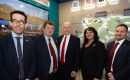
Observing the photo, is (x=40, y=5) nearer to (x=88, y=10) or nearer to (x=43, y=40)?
(x=88, y=10)

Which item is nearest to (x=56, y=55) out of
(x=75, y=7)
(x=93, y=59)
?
(x=93, y=59)

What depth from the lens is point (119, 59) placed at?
10.1 ft

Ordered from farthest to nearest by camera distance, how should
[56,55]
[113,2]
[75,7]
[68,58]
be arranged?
[75,7] → [113,2] → [68,58] → [56,55]

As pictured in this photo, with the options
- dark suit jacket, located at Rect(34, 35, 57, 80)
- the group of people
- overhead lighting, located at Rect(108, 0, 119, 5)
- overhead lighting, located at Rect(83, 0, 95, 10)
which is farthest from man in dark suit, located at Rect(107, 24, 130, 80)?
overhead lighting, located at Rect(83, 0, 95, 10)

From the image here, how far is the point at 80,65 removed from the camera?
12.4 feet

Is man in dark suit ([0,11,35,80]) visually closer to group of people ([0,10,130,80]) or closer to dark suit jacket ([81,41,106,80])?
group of people ([0,10,130,80])

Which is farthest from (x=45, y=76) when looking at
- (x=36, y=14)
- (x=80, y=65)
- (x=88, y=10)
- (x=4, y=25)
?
(x=88, y=10)

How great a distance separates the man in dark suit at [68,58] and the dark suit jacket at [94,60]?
0.77 feet

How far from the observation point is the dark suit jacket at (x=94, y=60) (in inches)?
137

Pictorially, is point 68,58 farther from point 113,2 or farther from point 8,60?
point 113,2

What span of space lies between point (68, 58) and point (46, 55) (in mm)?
698

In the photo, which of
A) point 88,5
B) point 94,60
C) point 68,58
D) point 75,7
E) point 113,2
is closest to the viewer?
point 94,60

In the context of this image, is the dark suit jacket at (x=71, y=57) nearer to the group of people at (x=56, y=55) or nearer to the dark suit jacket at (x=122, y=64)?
the group of people at (x=56, y=55)

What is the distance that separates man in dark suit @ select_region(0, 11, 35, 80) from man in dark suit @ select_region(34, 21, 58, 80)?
660 millimetres
